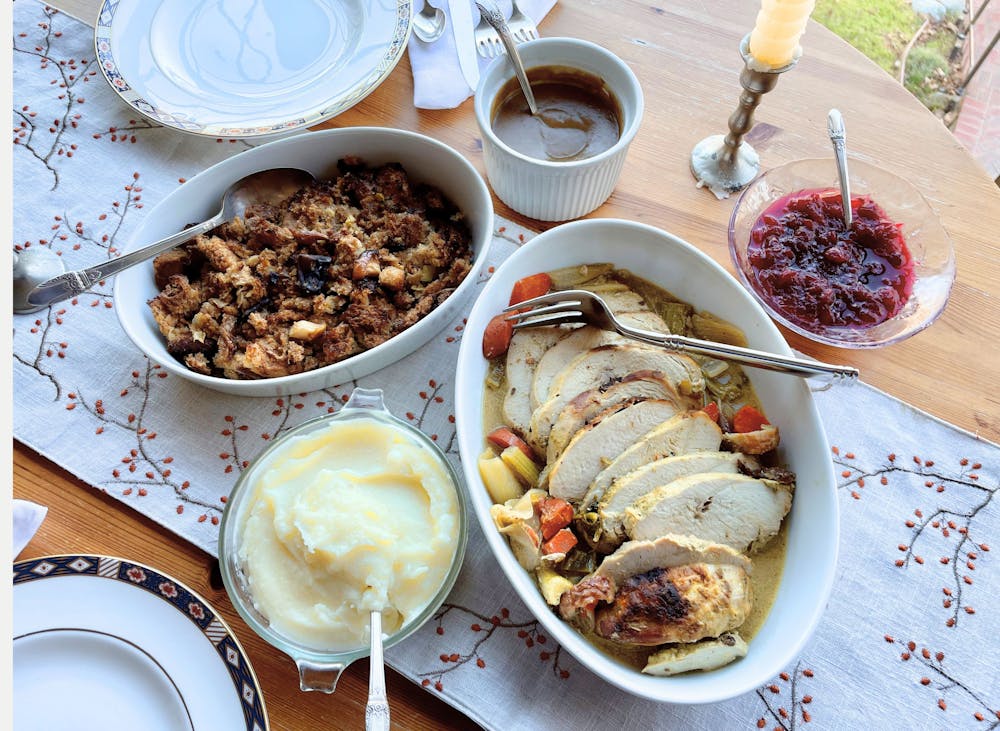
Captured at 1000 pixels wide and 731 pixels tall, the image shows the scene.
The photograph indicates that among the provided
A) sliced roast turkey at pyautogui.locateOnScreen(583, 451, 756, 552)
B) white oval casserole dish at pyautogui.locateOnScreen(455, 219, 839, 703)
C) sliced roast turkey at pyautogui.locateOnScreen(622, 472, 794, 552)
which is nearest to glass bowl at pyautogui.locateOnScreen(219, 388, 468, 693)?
white oval casserole dish at pyautogui.locateOnScreen(455, 219, 839, 703)

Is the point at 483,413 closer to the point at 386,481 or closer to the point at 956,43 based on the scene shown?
the point at 386,481

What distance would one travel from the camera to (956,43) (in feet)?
14.8

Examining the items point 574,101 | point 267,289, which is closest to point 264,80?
point 267,289

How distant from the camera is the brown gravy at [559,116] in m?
2.34

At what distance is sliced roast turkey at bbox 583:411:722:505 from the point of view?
5.98 feet

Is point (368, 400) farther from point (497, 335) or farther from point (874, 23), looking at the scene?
point (874, 23)

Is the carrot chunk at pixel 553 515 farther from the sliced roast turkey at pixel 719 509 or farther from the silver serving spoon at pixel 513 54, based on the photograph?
the silver serving spoon at pixel 513 54

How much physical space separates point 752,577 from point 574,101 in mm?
1584

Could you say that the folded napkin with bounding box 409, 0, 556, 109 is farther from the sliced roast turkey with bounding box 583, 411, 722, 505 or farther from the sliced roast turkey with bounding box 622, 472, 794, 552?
the sliced roast turkey with bounding box 622, 472, 794, 552

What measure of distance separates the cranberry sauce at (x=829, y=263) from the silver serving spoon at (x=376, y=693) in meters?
1.45

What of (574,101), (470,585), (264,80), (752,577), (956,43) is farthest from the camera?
(956,43)

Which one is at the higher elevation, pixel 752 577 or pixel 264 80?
pixel 264 80

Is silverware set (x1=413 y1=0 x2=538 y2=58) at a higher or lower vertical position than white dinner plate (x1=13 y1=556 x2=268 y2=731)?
higher

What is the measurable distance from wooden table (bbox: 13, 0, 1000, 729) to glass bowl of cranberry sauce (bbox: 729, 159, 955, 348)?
0.14 meters
